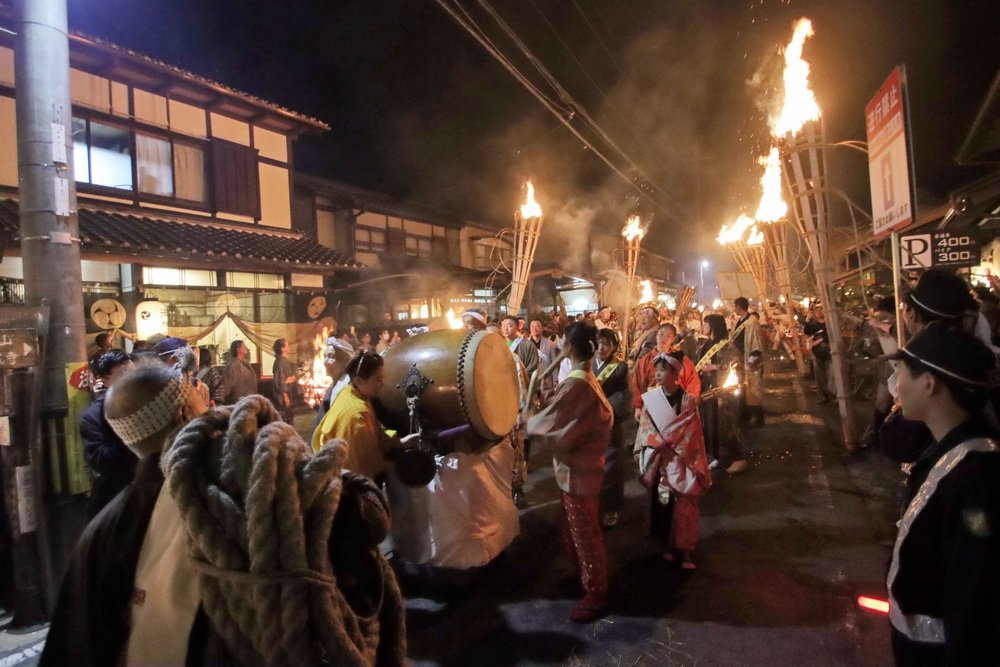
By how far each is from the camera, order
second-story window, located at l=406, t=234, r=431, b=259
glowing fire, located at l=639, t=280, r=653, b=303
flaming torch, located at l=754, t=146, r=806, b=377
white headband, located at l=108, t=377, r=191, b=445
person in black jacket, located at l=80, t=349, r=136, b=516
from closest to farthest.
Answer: white headband, located at l=108, t=377, r=191, b=445 → person in black jacket, located at l=80, t=349, r=136, b=516 → flaming torch, located at l=754, t=146, r=806, b=377 → second-story window, located at l=406, t=234, r=431, b=259 → glowing fire, located at l=639, t=280, r=653, b=303

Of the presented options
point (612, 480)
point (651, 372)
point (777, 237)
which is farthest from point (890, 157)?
point (777, 237)

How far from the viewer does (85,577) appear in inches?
65.5

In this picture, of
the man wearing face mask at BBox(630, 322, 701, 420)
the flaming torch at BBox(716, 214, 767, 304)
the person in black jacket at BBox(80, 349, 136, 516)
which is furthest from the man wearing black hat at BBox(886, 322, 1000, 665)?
the flaming torch at BBox(716, 214, 767, 304)

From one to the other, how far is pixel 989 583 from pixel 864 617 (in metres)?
2.81

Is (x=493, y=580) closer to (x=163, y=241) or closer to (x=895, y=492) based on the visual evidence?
(x=895, y=492)

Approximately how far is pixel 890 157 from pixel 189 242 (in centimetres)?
1162

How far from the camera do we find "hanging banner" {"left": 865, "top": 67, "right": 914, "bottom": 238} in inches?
202

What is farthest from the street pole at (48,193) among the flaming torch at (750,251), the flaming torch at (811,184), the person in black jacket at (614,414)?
the flaming torch at (750,251)

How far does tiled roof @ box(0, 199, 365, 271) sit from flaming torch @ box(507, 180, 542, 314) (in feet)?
19.3

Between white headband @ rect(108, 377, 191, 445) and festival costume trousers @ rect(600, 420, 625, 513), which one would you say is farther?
festival costume trousers @ rect(600, 420, 625, 513)

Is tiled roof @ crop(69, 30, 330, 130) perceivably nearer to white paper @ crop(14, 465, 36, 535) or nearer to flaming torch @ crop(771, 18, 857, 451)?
white paper @ crop(14, 465, 36, 535)

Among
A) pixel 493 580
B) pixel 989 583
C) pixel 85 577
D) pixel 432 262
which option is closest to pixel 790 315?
pixel 432 262

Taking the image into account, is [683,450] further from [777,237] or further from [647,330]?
[777,237]

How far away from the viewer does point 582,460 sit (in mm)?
4012
